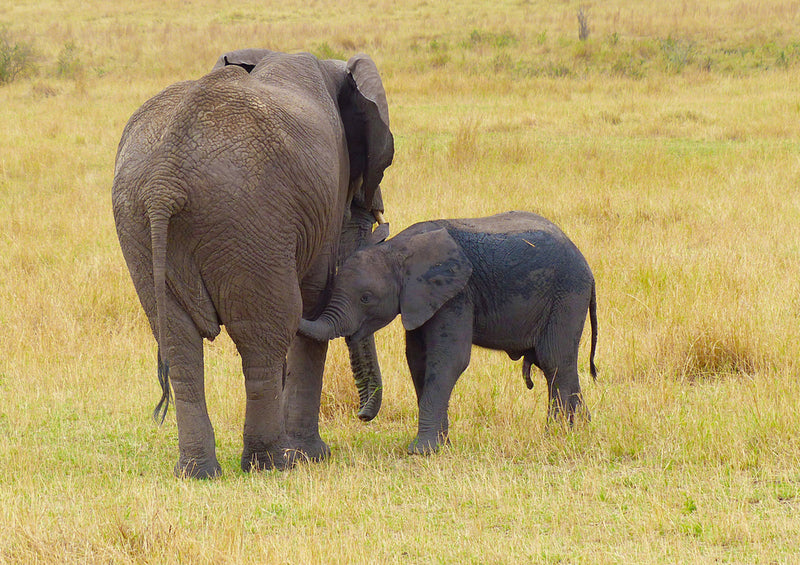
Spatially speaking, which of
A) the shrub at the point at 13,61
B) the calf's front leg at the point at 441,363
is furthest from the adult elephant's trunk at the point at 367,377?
the shrub at the point at 13,61

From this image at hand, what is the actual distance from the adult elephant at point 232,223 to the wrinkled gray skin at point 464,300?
298 millimetres

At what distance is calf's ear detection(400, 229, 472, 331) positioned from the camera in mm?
4930

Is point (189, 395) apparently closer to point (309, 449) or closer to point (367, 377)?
point (309, 449)

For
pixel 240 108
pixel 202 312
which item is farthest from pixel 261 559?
pixel 240 108

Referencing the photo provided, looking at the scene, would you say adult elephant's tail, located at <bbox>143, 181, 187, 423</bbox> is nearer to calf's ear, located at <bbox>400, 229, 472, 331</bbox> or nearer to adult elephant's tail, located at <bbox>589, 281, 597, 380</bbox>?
calf's ear, located at <bbox>400, 229, 472, 331</bbox>

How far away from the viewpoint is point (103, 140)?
1457cm

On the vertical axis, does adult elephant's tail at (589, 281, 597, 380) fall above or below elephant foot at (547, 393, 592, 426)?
above

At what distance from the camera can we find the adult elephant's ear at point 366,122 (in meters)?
5.26

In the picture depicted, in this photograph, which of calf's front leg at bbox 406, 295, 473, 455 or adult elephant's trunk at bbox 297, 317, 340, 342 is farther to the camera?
calf's front leg at bbox 406, 295, 473, 455

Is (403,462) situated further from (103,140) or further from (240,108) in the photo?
(103,140)

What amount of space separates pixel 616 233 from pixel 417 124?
20.8 feet

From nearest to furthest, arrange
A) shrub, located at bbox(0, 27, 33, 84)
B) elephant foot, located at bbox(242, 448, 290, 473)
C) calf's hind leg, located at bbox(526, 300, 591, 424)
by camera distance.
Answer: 1. elephant foot, located at bbox(242, 448, 290, 473)
2. calf's hind leg, located at bbox(526, 300, 591, 424)
3. shrub, located at bbox(0, 27, 33, 84)

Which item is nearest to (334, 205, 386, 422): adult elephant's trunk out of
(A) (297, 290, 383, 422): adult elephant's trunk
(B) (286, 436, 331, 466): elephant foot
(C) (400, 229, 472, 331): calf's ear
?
(A) (297, 290, 383, 422): adult elephant's trunk

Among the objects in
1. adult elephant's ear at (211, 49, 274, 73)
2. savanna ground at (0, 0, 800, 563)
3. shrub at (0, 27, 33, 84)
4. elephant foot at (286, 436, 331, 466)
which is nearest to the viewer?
savanna ground at (0, 0, 800, 563)
